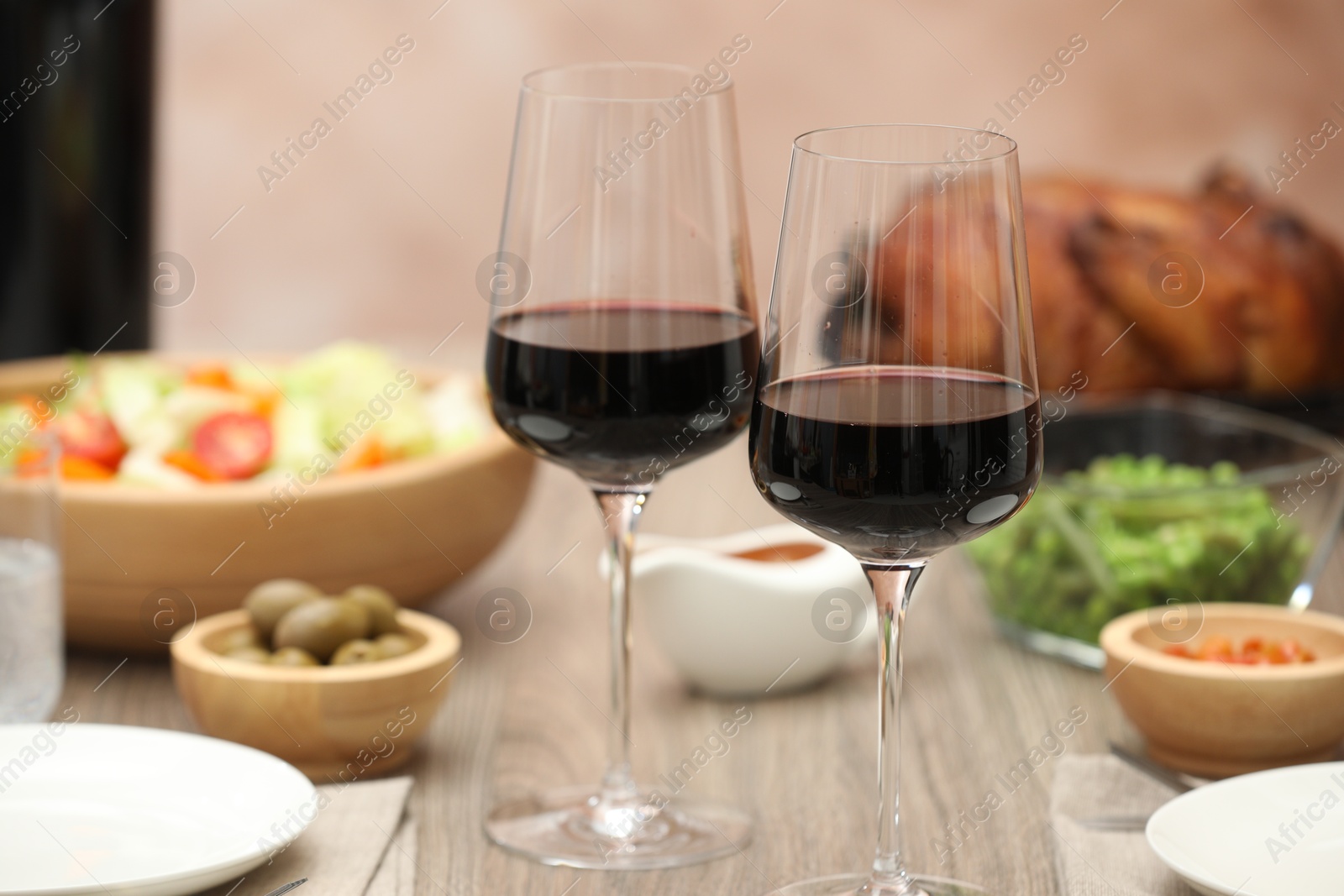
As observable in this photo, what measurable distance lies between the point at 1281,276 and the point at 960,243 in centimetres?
120

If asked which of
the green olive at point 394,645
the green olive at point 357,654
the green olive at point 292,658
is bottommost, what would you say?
the green olive at point 394,645

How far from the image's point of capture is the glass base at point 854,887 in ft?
2.84

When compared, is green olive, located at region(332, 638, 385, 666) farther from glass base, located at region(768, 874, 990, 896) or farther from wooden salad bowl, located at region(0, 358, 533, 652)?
glass base, located at region(768, 874, 990, 896)

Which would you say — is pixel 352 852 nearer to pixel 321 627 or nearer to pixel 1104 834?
pixel 321 627

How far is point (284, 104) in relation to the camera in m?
3.31

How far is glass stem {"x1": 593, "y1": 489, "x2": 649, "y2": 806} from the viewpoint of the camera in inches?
39.8

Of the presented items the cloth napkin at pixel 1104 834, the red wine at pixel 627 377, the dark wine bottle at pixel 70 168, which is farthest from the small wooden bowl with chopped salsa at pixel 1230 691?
the dark wine bottle at pixel 70 168

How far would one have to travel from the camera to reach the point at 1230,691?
3.29 feet

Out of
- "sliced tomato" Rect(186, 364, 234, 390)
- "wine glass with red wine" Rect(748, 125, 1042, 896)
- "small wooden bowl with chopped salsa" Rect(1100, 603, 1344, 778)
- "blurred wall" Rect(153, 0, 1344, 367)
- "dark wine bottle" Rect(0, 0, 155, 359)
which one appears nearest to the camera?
"wine glass with red wine" Rect(748, 125, 1042, 896)

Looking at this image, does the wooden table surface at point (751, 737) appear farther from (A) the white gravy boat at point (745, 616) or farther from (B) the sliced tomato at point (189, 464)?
(B) the sliced tomato at point (189, 464)

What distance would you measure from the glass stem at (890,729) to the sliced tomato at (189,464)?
0.72m

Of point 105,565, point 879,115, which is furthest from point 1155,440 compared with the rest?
point 879,115

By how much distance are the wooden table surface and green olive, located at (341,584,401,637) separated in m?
0.09

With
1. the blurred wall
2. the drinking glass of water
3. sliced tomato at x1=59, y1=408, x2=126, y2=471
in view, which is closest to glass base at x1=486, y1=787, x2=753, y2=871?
the drinking glass of water
